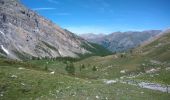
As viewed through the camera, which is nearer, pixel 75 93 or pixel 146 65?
pixel 75 93

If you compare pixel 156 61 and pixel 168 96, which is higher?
pixel 156 61

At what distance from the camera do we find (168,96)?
38281 millimetres

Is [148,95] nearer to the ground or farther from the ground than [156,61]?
nearer to the ground

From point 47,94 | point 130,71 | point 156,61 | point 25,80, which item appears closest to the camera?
point 47,94

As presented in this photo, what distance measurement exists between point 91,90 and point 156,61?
80081 millimetres

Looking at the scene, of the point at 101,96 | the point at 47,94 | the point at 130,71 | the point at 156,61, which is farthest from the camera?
the point at 156,61

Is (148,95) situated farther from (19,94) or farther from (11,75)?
(11,75)

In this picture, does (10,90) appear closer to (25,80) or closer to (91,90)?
(25,80)

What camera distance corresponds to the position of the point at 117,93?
37.4 metres

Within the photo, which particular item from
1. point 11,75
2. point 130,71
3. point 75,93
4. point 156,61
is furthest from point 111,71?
point 75,93

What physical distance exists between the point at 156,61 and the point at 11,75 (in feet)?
257

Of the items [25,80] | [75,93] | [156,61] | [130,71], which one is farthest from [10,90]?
[156,61]

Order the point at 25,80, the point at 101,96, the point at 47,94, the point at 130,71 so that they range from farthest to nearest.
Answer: the point at 130,71 < the point at 25,80 < the point at 47,94 < the point at 101,96

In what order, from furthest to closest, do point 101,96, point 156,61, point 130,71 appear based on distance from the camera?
point 156,61
point 130,71
point 101,96
